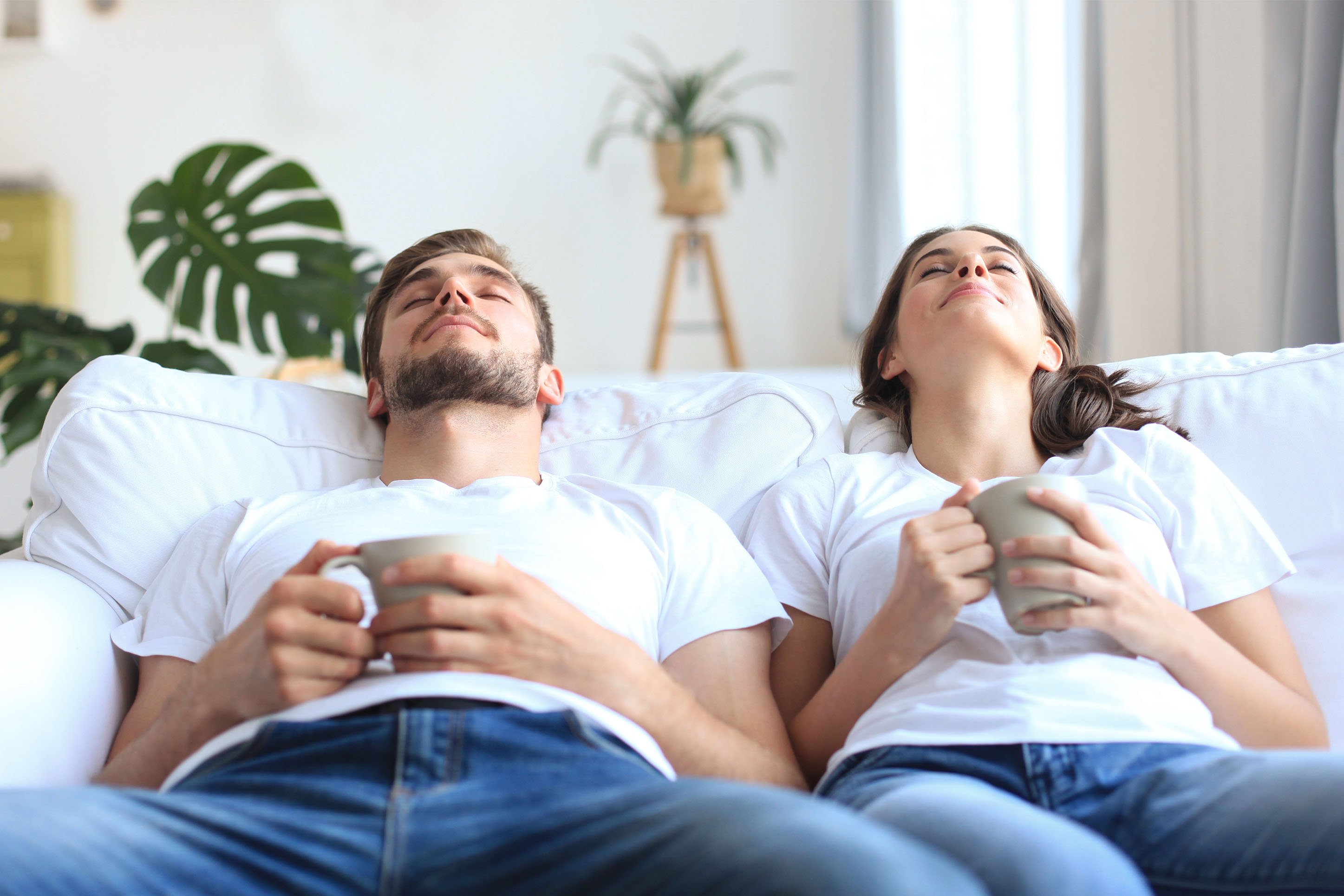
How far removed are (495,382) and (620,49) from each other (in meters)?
4.10

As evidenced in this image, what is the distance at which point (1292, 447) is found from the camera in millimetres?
1384

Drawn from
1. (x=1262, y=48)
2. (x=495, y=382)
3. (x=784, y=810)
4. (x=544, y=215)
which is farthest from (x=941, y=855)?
(x=544, y=215)

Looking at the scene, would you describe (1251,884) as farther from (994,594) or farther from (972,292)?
(972,292)

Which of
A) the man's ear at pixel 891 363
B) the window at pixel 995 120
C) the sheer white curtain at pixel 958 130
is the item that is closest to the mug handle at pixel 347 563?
the man's ear at pixel 891 363

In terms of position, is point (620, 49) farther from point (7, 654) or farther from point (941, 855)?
point (941, 855)

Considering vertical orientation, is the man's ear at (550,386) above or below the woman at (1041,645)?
above

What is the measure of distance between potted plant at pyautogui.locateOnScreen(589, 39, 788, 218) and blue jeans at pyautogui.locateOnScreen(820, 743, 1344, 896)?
3624mm

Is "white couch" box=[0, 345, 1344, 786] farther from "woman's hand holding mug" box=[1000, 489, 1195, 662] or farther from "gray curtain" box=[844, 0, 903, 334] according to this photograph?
"gray curtain" box=[844, 0, 903, 334]

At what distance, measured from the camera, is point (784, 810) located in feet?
2.40

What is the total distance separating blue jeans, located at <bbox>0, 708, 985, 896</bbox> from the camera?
698 millimetres

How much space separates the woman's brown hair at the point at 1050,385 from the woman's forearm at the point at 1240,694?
41cm

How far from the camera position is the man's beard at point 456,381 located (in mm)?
1366

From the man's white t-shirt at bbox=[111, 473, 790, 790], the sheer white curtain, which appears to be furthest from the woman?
the sheer white curtain

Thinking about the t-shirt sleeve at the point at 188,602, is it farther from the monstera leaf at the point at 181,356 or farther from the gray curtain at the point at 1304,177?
the gray curtain at the point at 1304,177
